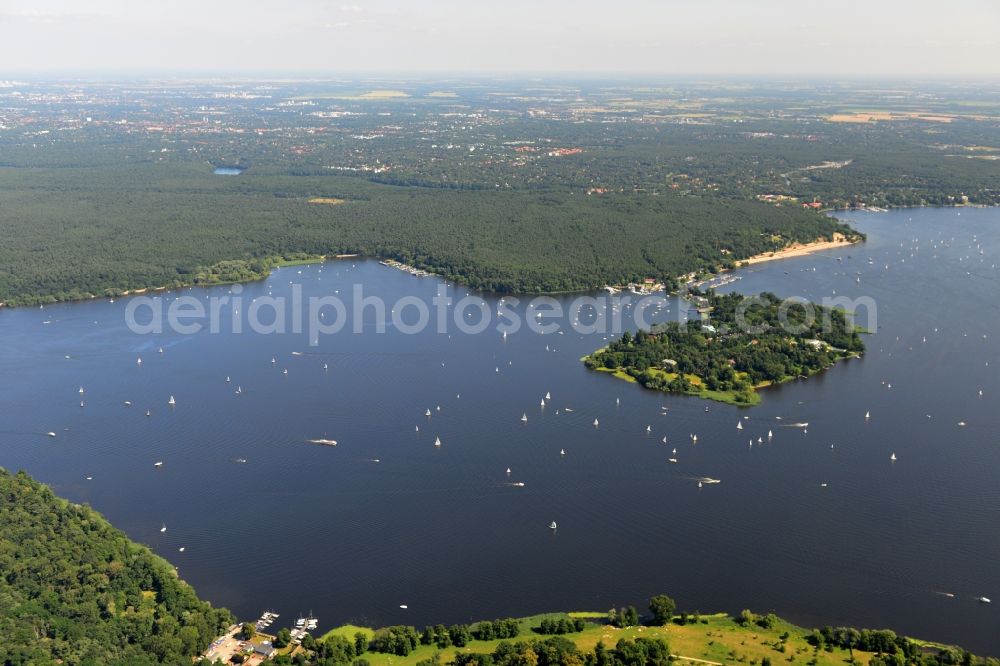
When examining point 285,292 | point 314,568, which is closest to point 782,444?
Result: point 314,568

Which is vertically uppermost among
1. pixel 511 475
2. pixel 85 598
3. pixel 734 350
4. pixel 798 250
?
pixel 798 250

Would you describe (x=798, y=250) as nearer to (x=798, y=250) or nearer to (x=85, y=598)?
(x=798, y=250)

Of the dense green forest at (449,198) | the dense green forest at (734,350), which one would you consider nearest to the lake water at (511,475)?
the dense green forest at (734,350)

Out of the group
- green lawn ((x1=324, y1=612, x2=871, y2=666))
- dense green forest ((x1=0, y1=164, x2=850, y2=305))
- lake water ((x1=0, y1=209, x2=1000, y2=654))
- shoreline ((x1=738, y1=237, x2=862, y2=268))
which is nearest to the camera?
green lawn ((x1=324, y1=612, x2=871, y2=666))

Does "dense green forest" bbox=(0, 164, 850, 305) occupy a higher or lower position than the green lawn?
higher

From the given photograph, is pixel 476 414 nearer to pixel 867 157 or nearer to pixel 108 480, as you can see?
pixel 108 480

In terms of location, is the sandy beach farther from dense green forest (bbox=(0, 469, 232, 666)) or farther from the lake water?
dense green forest (bbox=(0, 469, 232, 666))

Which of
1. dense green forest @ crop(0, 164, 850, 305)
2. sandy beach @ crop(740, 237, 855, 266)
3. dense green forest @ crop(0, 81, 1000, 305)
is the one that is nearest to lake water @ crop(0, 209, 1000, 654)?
dense green forest @ crop(0, 164, 850, 305)

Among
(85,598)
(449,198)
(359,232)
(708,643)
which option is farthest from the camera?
(449,198)

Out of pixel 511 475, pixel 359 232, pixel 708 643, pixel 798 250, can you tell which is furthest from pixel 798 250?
pixel 708 643
